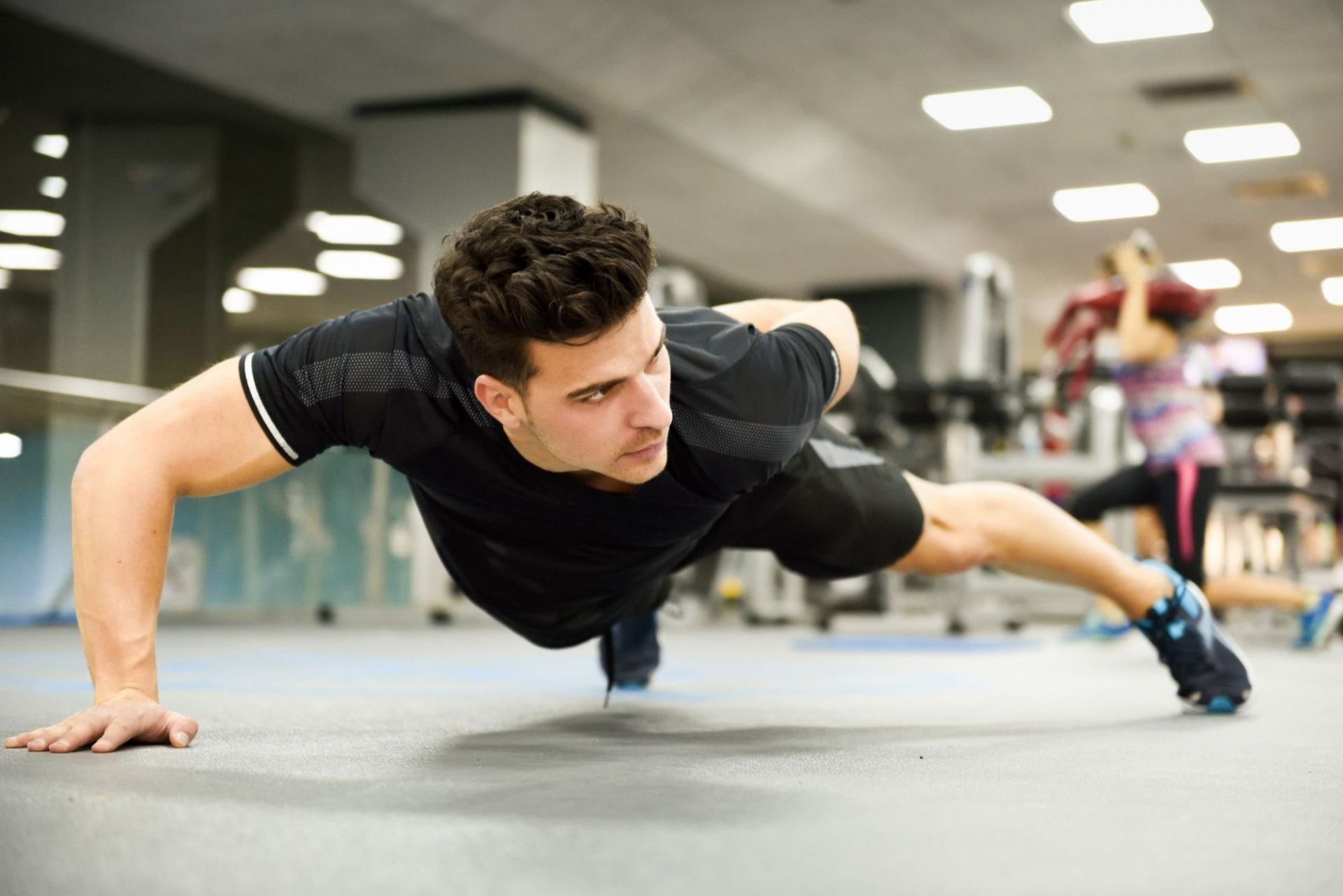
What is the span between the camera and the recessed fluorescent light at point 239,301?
902 cm

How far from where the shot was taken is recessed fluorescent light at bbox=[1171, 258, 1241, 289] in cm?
1385

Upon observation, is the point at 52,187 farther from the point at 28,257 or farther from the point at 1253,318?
the point at 1253,318

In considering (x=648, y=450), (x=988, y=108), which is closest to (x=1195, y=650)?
(x=648, y=450)

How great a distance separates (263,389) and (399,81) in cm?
711

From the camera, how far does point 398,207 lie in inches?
348

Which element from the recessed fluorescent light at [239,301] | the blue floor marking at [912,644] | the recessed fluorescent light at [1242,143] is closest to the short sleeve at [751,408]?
the blue floor marking at [912,644]

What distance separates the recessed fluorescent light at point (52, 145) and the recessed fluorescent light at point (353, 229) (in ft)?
5.72

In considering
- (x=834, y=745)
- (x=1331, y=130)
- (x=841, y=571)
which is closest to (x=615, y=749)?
(x=834, y=745)

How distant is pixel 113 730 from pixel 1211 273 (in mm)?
14451

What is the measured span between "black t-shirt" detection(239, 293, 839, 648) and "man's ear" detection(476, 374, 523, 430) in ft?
0.20

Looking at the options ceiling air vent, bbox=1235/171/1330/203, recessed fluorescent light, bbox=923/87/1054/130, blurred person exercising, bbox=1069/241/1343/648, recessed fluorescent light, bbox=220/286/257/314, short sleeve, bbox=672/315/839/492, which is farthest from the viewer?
ceiling air vent, bbox=1235/171/1330/203

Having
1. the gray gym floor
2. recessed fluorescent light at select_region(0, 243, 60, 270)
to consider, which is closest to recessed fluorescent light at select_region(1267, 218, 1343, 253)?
recessed fluorescent light at select_region(0, 243, 60, 270)

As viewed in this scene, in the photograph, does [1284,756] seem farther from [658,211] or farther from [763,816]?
[658,211]

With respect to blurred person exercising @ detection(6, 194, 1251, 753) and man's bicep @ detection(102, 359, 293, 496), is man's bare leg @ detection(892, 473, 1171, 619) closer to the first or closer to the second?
blurred person exercising @ detection(6, 194, 1251, 753)
